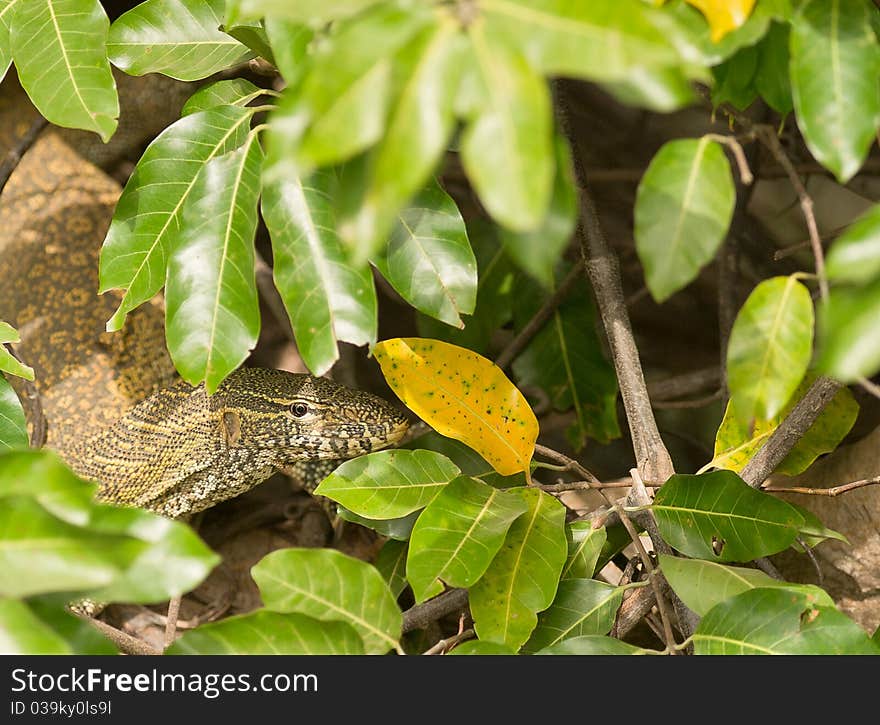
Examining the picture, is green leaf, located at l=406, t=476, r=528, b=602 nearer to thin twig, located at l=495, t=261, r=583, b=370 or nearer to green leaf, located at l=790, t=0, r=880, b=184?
green leaf, located at l=790, t=0, r=880, b=184

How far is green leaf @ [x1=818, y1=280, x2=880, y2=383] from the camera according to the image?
35.7 inches

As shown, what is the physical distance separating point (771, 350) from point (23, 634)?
0.99m

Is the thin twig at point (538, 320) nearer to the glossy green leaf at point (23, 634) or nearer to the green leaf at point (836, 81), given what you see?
the green leaf at point (836, 81)

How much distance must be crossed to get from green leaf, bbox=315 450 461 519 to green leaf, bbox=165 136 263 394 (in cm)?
38

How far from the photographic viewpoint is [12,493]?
1.13 m

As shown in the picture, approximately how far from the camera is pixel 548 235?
998 millimetres

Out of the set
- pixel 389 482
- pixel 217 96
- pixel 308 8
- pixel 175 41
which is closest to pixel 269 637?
pixel 389 482

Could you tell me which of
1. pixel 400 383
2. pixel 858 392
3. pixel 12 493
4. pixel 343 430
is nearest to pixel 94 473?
pixel 343 430

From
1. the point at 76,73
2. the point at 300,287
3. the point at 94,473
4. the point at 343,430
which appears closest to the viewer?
the point at 300,287

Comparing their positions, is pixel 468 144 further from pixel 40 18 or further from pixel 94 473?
pixel 94 473

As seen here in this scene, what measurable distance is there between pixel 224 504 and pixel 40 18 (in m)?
1.74

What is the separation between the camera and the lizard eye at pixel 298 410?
2.48 m

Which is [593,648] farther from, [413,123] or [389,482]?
[413,123]

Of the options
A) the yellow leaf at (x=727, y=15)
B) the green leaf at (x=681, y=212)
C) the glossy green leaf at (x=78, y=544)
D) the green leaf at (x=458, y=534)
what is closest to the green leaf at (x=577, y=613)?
the green leaf at (x=458, y=534)
